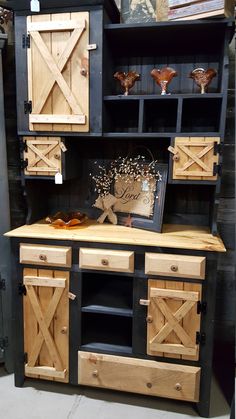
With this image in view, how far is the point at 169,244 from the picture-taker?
1.64 m

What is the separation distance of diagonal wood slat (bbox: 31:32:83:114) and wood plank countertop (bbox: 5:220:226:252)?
26.2 inches

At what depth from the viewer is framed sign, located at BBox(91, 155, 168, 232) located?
189cm

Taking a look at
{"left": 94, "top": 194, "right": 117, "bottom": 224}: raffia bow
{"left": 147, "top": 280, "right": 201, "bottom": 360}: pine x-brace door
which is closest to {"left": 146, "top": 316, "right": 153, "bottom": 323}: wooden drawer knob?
{"left": 147, "top": 280, "right": 201, "bottom": 360}: pine x-brace door

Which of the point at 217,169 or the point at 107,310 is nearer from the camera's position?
the point at 217,169

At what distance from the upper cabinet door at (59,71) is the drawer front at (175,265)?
0.79m

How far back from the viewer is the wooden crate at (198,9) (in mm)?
1551

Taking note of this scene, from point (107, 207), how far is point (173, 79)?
0.88 m

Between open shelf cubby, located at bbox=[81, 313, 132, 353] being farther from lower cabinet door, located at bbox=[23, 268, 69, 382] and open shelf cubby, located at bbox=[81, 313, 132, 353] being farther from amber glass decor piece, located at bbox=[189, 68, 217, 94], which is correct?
amber glass decor piece, located at bbox=[189, 68, 217, 94]

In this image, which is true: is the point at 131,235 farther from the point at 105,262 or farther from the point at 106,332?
the point at 106,332

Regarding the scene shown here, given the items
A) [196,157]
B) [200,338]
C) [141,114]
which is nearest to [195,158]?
[196,157]

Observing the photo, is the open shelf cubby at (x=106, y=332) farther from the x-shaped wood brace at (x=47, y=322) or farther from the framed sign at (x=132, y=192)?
the framed sign at (x=132, y=192)

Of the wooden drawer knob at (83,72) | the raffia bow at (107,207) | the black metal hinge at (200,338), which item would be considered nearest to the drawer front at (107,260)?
the raffia bow at (107,207)

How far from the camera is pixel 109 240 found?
5.57ft

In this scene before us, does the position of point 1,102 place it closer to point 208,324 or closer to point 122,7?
point 122,7
